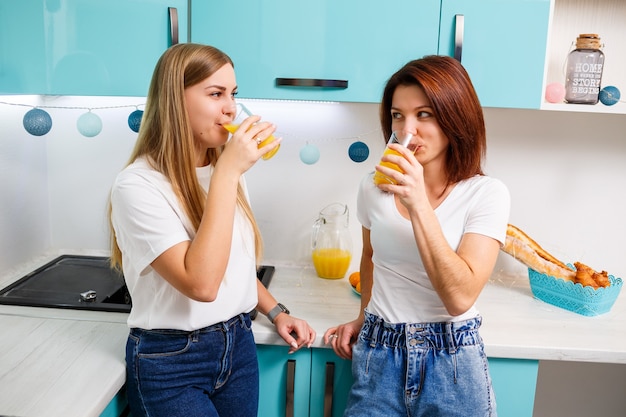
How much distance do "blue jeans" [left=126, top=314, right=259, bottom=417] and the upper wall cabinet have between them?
73 cm

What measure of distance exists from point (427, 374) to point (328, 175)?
96 cm

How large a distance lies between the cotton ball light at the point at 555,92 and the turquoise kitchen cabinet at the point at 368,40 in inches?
5.2

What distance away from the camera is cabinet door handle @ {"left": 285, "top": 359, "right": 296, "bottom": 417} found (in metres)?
1.51

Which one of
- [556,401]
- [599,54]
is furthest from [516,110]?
[556,401]

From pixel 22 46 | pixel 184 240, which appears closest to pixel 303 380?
pixel 184 240

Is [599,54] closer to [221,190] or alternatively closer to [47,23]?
[221,190]

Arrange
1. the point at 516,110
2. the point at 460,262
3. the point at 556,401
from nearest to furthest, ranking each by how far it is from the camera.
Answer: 1. the point at 460,262
2. the point at 516,110
3. the point at 556,401

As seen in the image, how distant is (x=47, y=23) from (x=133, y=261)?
31.5 inches

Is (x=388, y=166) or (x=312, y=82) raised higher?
(x=312, y=82)

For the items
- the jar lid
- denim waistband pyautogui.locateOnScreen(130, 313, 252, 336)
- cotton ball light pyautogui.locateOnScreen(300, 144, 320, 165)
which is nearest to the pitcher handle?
cotton ball light pyautogui.locateOnScreen(300, 144, 320, 165)

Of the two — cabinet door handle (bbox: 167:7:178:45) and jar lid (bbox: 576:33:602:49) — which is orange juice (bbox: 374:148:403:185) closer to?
cabinet door handle (bbox: 167:7:178:45)

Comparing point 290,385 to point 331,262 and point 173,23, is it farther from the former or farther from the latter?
point 173,23

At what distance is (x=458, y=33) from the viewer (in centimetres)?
152

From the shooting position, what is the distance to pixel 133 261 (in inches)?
45.5
